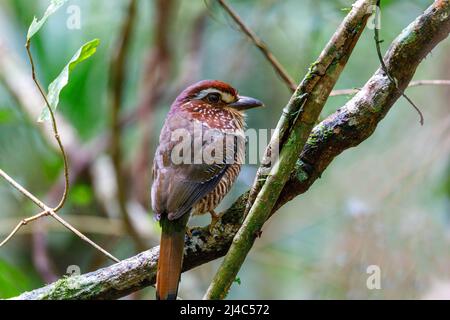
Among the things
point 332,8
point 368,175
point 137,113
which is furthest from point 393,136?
point 137,113

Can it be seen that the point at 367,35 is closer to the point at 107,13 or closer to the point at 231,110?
the point at 107,13

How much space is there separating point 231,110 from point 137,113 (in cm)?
213

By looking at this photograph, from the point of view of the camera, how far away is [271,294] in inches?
234

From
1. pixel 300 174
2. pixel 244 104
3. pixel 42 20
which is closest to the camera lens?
pixel 42 20

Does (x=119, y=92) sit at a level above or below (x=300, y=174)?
above

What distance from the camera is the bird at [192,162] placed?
259cm

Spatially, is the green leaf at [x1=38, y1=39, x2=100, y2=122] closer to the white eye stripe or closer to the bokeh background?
the white eye stripe

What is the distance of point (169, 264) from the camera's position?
8.32 feet

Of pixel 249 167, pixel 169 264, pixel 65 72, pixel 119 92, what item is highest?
pixel 119 92

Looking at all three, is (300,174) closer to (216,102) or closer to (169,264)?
(169,264)

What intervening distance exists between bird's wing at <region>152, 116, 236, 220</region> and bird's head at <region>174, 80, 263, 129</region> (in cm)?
26

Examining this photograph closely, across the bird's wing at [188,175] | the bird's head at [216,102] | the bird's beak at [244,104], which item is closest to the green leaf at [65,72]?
the bird's wing at [188,175]

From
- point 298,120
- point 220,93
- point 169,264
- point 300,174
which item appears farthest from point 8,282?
point 298,120

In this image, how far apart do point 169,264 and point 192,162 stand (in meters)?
0.55
